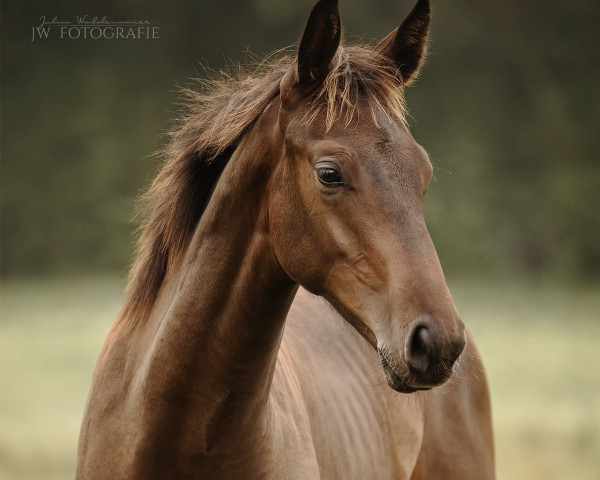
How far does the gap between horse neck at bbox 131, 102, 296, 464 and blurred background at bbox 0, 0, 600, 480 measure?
10343 millimetres

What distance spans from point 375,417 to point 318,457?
2.35 feet

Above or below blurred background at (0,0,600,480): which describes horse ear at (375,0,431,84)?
below

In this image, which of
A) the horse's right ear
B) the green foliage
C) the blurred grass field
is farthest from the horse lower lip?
the green foliage

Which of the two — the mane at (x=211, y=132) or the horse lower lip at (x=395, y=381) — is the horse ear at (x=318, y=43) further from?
the horse lower lip at (x=395, y=381)

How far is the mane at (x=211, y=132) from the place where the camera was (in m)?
2.74

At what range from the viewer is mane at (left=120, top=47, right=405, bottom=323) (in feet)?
8.98

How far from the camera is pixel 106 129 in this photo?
22109mm

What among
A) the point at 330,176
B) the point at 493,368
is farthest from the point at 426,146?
the point at 330,176

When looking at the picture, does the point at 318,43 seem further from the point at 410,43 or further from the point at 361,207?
the point at 361,207

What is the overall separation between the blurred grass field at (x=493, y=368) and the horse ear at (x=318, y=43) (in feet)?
16.5

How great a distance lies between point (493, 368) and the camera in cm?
1200

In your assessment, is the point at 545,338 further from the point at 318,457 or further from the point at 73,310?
the point at 318,457

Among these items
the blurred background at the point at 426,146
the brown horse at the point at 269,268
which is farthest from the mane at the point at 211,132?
the blurred background at the point at 426,146

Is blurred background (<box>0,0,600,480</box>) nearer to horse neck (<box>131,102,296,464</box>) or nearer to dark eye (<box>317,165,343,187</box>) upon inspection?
horse neck (<box>131,102,296,464</box>)
